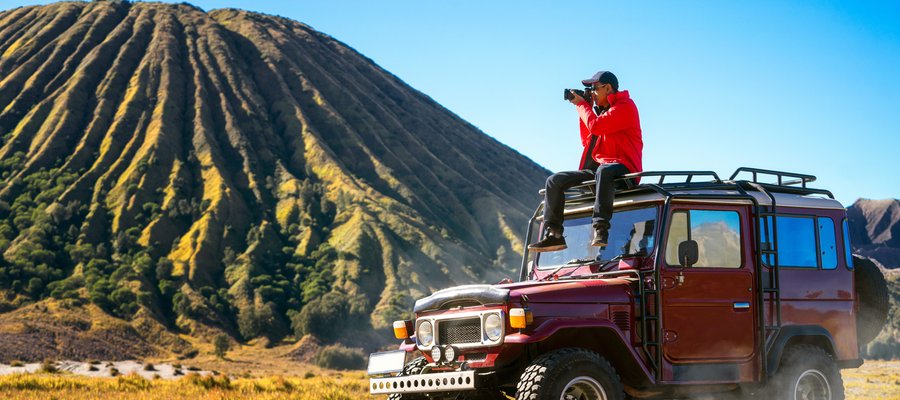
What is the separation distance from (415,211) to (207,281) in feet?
88.6

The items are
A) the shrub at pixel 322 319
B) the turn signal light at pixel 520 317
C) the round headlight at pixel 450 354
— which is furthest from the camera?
the shrub at pixel 322 319

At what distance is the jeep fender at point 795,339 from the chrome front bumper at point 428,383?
335 cm

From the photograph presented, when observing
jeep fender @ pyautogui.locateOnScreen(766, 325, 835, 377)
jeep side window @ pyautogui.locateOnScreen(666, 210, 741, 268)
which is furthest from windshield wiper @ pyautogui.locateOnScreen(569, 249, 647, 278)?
jeep fender @ pyautogui.locateOnScreen(766, 325, 835, 377)

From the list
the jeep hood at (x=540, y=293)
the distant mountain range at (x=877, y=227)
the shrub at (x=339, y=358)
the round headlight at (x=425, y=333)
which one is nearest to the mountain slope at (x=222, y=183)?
the shrub at (x=339, y=358)

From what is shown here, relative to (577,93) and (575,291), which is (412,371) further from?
(577,93)

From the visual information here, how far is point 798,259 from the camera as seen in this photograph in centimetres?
1035

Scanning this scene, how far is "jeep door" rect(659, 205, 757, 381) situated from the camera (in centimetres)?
923

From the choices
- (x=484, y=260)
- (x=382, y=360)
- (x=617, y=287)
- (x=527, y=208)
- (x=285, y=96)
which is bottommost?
(x=382, y=360)

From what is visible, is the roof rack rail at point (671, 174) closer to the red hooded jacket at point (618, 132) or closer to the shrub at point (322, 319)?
the red hooded jacket at point (618, 132)

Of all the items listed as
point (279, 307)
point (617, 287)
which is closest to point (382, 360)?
point (617, 287)

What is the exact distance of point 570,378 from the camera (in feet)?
26.9

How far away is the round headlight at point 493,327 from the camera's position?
848 cm

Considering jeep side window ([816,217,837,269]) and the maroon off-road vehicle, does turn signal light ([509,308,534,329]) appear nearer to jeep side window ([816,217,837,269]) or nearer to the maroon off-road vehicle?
the maroon off-road vehicle

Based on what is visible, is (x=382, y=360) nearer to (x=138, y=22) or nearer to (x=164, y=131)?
(x=164, y=131)
